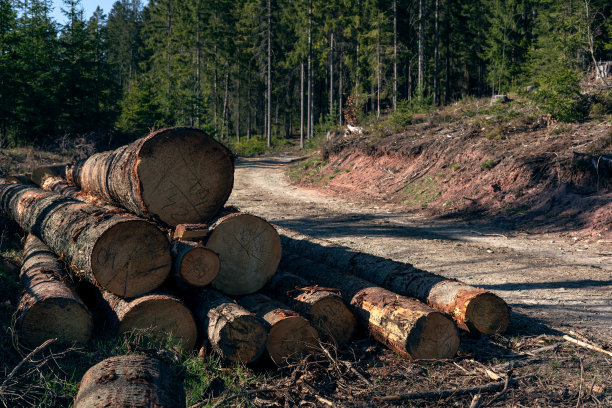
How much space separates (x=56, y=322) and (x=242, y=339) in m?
1.74

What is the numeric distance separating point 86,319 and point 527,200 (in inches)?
432

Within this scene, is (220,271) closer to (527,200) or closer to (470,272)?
(470,272)

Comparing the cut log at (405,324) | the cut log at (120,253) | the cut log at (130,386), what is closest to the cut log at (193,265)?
the cut log at (120,253)

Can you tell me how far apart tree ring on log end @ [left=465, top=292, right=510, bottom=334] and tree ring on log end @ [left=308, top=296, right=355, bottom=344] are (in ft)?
4.13

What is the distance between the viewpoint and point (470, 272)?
7.46 metres

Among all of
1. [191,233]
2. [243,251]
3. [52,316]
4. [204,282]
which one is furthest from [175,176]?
[52,316]

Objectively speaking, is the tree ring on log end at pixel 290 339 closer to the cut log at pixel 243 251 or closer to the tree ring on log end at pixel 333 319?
the tree ring on log end at pixel 333 319

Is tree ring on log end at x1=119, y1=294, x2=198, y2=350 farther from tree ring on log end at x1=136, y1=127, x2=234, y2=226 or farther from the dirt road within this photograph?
the dirt road

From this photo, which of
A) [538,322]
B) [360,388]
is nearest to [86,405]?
[360,388]

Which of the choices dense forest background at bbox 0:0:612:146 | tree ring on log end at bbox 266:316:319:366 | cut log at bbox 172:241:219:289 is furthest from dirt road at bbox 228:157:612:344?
dense forest background at bbox 0:0:612:146

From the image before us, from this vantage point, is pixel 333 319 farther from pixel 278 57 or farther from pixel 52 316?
pixel 278 57

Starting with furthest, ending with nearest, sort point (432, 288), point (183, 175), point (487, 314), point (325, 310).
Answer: point (183, 175) < point (432, 288) < point (487, 314) < point (325, 310)

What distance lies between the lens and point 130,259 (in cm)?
425

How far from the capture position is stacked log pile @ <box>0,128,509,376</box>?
4.11 meters
